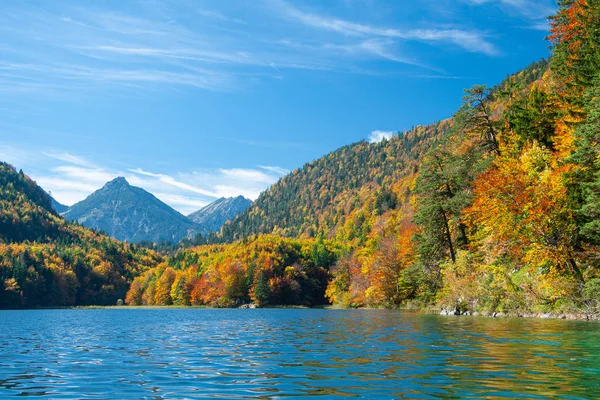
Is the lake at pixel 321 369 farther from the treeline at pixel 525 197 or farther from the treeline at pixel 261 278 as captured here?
the treeline at pixel 261 278

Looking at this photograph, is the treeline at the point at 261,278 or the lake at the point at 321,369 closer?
the lake at the point at 321,369

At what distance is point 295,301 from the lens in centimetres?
15938

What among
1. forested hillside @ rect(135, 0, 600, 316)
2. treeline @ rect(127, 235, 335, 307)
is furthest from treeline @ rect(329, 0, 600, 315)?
treeline @ rect(127, 235, 335, 307)

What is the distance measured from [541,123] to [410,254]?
139 feet

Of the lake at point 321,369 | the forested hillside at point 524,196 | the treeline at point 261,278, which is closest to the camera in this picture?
the lake at point 321,369

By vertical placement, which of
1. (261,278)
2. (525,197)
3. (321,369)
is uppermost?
(525,197)

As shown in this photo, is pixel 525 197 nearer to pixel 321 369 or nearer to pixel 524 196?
pixel 524 196

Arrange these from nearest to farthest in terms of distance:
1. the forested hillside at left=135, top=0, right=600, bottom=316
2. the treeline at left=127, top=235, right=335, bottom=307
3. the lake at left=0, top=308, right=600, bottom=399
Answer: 1. the lake at left=0, top=308, right=600, bottom=399
2. the forested hillside at left=135, top=0, right=600, bottom=316
3. the treeline at left=127, top=235, right=335, bottom=307

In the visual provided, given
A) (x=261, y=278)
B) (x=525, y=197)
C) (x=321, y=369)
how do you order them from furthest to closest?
(x=261, y=278) < (x=525, y=197) < (x=321, y=369)

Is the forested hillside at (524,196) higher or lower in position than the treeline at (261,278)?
higher

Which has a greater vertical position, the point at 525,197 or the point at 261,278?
the point at 525,197

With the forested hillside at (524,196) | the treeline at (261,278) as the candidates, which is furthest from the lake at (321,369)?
the treeline at (261,278)

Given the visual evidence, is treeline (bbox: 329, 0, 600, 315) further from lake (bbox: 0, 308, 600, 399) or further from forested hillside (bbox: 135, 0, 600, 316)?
lake (bbox: 0, 308, 600, 399)

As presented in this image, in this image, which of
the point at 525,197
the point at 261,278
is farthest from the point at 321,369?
the point at 261,278
